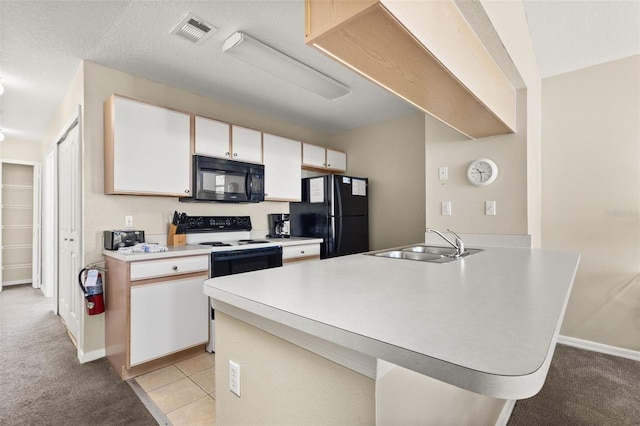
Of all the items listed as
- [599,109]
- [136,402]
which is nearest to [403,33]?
[136,402]

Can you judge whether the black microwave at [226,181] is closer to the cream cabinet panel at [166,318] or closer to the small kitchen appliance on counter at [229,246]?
the small kitchen appliance on counter at [229,246]

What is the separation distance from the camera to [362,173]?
14.2 feet

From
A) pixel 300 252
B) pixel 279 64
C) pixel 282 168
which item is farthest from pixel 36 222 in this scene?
pixel 279 64

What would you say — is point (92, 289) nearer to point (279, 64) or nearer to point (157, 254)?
point (157, 254)

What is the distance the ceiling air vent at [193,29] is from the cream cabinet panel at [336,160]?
2269 millimetres

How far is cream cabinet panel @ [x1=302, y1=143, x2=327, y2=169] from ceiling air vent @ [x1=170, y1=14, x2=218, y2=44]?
183 cm

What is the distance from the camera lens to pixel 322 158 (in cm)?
410

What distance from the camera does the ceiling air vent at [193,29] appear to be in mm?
2008

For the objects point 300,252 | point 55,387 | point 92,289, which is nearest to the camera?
point 55,387

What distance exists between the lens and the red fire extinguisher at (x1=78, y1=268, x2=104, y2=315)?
2342 millimetres

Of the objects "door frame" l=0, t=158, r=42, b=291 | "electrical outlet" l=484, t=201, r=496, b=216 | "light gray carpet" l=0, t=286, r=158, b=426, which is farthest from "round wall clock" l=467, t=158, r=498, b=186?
"door frame" l=0, t=158, r=42, b=291

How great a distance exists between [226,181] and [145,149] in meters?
0.76

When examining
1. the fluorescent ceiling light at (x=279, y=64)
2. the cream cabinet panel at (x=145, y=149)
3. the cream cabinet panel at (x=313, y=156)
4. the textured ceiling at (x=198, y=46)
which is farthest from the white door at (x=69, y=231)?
the cream cabinet panel at (x=313, y=156)

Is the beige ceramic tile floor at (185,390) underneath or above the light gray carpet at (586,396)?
above
